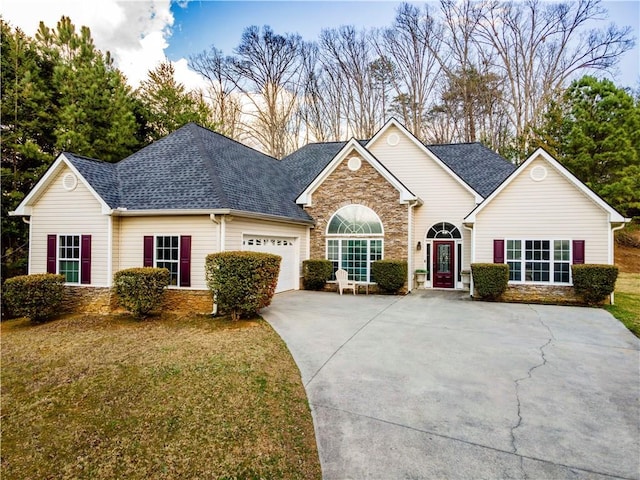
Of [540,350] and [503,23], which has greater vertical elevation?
[503,23]

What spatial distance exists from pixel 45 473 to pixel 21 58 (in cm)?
1775

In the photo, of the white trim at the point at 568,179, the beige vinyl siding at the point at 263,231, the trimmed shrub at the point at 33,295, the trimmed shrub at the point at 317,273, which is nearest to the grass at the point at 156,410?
the trimmed shrub at the point at 33,295

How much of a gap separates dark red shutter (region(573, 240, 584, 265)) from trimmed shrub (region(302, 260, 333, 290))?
8.46 meters

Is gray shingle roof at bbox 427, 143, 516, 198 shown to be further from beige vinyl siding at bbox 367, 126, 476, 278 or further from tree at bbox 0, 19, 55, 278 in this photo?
tree at bbox 0, 19, 55, 278

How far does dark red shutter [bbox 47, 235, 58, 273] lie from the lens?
35.5 feet

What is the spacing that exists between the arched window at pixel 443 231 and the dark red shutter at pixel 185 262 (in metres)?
10.0

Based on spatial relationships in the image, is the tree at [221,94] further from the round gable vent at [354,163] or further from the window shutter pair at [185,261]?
the window shutter pair at [185,261]

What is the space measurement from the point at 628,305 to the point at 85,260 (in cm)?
1710

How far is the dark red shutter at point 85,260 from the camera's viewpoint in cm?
1055

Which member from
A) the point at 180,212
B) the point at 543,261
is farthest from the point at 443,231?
the point at 180,212

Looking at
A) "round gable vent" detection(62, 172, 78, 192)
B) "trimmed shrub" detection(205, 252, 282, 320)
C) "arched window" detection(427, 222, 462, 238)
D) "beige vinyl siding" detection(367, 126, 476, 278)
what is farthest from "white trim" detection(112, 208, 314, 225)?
"arched window" detection(427, 222, 462, 238)

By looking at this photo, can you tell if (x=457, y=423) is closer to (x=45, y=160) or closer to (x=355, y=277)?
(x=355, y=277)

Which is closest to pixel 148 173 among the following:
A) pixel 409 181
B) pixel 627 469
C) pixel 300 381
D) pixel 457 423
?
pixel 300 381

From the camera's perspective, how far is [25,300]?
9.34m
